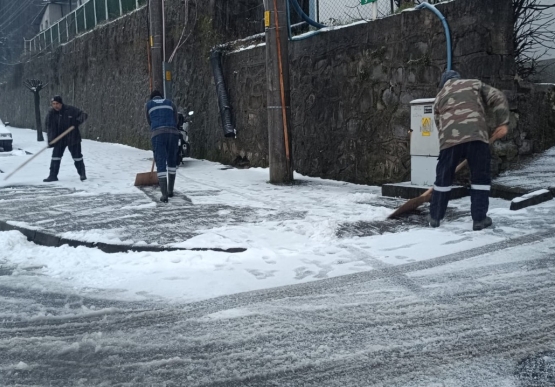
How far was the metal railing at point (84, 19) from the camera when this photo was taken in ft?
69.3

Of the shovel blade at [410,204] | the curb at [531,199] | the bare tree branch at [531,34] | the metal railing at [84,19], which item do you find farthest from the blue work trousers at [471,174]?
the metal railing at [84,19]

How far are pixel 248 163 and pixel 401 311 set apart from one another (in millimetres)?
9159

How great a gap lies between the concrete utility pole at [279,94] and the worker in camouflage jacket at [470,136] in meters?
4.22

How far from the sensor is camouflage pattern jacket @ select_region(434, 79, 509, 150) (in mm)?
5770

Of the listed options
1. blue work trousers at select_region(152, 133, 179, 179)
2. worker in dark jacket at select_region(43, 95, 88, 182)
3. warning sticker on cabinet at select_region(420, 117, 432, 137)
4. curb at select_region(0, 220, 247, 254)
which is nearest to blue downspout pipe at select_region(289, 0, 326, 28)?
blue work trousers at select_region(152, 133, 179, 179)

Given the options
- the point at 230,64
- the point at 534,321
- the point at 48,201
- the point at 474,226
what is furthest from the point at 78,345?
the point at 230,64

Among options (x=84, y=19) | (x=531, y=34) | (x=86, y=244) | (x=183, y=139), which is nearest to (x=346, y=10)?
(x=531, y=34)

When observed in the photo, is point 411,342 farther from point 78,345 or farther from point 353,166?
point 353,166

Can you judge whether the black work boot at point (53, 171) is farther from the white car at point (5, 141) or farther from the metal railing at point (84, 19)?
the metal railing at point (84, 19)

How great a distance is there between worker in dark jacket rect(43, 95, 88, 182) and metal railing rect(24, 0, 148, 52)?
9048 mm

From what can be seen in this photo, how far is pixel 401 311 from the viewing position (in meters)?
3.78

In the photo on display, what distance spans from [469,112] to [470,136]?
0.24 meters

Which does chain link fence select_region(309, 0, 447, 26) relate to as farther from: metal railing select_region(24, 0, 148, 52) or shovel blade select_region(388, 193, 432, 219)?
metal railing select_region(24, 0, 148, 52)

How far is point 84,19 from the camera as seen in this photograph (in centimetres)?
2500
